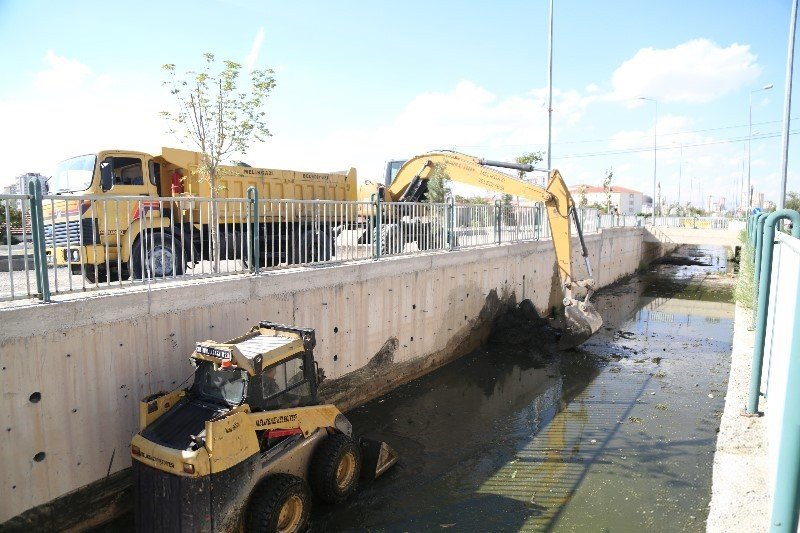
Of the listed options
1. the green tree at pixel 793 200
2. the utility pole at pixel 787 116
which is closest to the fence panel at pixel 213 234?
the utility pole at pixel 787 116

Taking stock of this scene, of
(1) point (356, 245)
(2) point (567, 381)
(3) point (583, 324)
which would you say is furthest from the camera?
(3) point (583, 324)

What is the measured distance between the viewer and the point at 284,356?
491 centimetres

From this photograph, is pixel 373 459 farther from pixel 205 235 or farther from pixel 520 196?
pixel 520 196

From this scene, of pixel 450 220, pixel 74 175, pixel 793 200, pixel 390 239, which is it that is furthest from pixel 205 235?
pixel 793 200

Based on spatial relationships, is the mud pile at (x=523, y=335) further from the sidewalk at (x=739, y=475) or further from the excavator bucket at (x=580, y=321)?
the sidewalk at (x=739, y=475)

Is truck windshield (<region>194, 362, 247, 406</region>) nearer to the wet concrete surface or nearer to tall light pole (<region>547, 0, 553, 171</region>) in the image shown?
the wet concrete surface

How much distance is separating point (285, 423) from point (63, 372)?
82.2 inches

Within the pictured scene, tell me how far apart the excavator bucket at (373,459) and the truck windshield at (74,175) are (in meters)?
6.35

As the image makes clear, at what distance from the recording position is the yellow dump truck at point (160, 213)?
7.18 m

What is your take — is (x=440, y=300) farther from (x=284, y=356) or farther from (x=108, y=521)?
(x=108, y=521)

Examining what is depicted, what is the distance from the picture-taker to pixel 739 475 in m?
4.36

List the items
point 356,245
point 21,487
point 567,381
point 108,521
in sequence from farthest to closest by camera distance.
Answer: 1. point 567,381
2. point 356,245
3. point 108,521
4. point 21,487

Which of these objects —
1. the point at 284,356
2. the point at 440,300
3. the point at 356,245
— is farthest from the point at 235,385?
the point at 440,300

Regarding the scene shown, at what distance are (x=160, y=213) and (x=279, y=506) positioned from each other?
4.04 m
